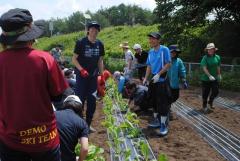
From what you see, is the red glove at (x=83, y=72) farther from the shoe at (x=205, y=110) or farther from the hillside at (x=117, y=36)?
the hillside at (x=117, y=36)

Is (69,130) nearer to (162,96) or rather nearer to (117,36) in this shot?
(162,96)

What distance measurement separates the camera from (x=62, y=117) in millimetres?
4152

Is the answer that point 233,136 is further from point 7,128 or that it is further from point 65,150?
point 7,128

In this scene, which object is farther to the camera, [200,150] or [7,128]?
[200,150]

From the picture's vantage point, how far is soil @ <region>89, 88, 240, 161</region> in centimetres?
636

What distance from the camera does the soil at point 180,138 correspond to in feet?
20.9

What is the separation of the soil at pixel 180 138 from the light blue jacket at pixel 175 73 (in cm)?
73

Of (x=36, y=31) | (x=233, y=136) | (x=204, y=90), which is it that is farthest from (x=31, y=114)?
(x=204, y=90)

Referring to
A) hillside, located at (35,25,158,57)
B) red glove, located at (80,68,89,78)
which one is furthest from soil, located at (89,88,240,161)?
hillside, located at (35,25,158,57)

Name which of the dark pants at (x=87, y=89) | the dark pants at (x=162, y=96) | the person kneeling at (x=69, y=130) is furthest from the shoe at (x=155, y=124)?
the person kneeling at (x=69, y=130)

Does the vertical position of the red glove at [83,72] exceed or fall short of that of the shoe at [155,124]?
it exceeds it

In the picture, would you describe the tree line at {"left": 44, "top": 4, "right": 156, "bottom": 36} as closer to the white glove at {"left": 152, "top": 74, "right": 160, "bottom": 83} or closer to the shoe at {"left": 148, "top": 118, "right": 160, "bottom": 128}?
the shoe at {"left": 148, "top": 118, "right": 160, "bottom": 128}

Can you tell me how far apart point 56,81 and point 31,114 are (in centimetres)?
26

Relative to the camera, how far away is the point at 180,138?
24.3 feet
